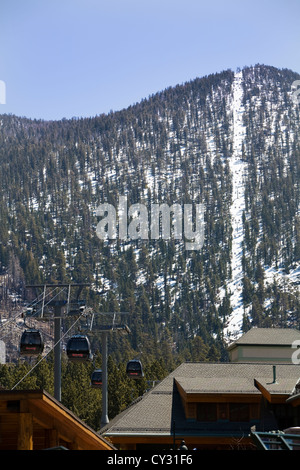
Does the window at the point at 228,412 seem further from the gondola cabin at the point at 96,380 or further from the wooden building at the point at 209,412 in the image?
the gondola cabin at the point at 96,380

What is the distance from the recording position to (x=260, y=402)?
43531 mm

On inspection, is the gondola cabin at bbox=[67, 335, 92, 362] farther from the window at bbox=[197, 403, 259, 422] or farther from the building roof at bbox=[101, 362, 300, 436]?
the window at bbox=[197, 403, 259, 422]

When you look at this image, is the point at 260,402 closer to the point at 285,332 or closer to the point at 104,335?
the point at 104,335

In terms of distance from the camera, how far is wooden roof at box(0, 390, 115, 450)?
1597 cm

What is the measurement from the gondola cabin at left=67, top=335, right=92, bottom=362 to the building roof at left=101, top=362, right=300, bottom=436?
7.88 m

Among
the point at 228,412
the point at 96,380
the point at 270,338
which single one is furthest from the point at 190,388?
the point at 270,338

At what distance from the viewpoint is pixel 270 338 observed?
63.8 m

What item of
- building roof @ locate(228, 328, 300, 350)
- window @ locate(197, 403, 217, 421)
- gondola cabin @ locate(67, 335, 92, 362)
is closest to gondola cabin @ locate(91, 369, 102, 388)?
window @ locate(197, 403, 217, 421)

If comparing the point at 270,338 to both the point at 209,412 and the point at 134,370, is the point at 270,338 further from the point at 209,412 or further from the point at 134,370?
the point at 209,412

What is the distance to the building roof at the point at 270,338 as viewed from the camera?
206ft

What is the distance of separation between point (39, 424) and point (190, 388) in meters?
26.3
